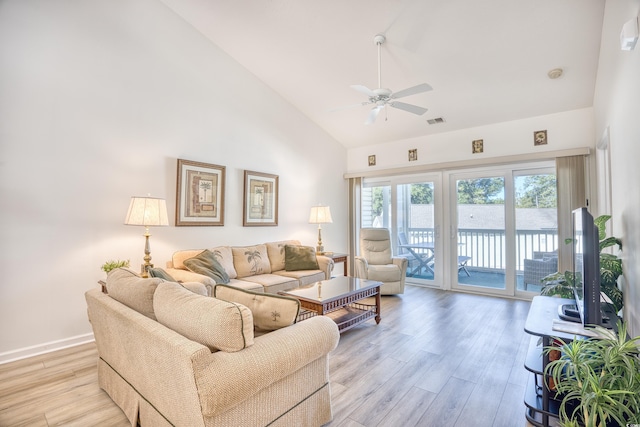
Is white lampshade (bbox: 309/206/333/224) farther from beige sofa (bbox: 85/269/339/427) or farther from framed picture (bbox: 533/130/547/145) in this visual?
beige sofa (bbox: 85/269/339/427)

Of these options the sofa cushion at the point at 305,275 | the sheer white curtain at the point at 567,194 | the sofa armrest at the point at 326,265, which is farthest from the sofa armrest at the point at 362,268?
the sheer white curtain at the point at 567,194

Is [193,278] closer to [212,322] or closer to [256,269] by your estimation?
[256,269]

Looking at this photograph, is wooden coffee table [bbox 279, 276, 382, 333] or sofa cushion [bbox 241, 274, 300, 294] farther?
sofa cushion [bbox 241, 274, 300, 294]

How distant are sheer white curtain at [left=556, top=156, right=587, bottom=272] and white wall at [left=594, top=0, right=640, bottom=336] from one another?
45.3 inches

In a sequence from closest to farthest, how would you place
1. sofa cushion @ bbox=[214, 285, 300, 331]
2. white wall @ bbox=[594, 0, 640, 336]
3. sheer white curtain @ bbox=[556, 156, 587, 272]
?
1. sofa cushion @ bbox=[214, 285, 300, 331]
2. white wall @ bbox=[594, 0, 640, 336]
3. sheer white curtain @ bbox=[556, 156, 587, 272]

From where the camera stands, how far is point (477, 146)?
4844 millimetres

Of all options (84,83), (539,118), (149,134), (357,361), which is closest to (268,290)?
(357,361)

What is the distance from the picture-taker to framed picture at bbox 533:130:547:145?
170 inches

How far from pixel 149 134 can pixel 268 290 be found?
223 cm

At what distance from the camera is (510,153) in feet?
15.0

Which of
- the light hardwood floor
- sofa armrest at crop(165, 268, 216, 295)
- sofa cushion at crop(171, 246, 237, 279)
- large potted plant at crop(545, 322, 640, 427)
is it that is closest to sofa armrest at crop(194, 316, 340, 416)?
the light hardwood floor

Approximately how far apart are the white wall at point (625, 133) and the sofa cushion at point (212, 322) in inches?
89.6

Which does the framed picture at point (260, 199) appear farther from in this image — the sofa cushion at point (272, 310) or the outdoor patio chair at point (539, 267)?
the outdoor patio chair at point (539, 267)

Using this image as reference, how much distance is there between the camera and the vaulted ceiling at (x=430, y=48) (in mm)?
2971
